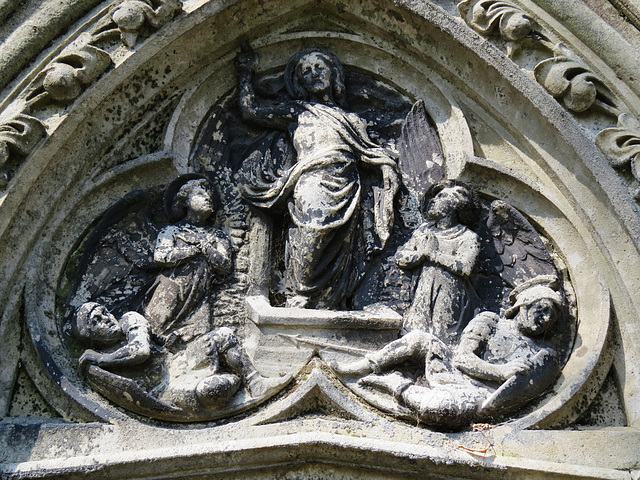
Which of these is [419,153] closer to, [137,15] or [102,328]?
[137,15]

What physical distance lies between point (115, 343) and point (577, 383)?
268 centimetres

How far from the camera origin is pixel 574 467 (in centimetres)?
534

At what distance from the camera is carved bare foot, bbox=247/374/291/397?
5.61 m

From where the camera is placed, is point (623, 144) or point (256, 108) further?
point (256, 108)

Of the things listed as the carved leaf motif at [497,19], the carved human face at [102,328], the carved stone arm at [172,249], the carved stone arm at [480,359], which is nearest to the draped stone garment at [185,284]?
the carved stone arm at [172,249]

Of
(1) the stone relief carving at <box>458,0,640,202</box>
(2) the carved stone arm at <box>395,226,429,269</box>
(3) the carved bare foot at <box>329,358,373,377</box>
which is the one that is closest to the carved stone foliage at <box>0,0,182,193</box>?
(1) the stone relief carving at <box>458,0,640,202</box>

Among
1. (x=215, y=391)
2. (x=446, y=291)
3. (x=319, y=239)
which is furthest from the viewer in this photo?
(x=319, y=239)

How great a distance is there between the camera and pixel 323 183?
6277mm

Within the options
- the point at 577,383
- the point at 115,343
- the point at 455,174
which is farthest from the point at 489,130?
the point at 115,343

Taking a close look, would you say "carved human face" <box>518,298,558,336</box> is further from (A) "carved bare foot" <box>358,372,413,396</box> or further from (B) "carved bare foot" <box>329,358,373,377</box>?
(B) "carved bare foot" <box>329,358,373,377</box>

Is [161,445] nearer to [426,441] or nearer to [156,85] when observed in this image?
[426,441]

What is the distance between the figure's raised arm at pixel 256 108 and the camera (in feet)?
21.9

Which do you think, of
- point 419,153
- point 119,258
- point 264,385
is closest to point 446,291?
point 419,153

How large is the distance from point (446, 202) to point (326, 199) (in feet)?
2.48
